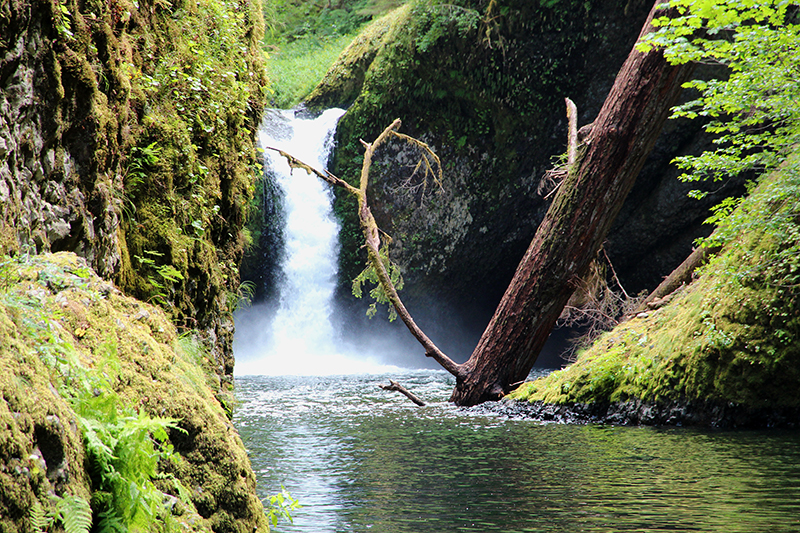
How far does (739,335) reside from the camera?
18.4ft

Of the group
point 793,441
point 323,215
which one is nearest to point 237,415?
point 793,441

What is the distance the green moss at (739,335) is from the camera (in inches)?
213

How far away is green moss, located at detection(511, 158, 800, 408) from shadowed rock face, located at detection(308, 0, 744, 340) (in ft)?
28.3

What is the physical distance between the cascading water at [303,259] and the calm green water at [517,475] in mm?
9772

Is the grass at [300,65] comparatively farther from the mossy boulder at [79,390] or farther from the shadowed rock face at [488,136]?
the mossy boulder at [79,390]

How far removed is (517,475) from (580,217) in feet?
13.6

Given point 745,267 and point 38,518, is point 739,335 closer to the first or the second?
point 745,267

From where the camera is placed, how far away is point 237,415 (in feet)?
22.2

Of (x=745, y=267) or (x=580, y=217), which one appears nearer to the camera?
(x=745, y=267)

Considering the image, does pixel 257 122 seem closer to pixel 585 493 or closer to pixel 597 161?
pixel 597 161

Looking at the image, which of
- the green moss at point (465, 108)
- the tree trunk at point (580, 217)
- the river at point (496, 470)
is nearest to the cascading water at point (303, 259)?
the green moss at point (465, 108)

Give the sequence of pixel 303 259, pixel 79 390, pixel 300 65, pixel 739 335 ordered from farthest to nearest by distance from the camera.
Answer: pixel 300 65, pixel 303 259, pixel 739 335, pixel 79 390

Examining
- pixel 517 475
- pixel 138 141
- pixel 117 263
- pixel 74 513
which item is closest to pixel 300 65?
pixel 138 141

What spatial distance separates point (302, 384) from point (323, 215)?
6469 millimetres
